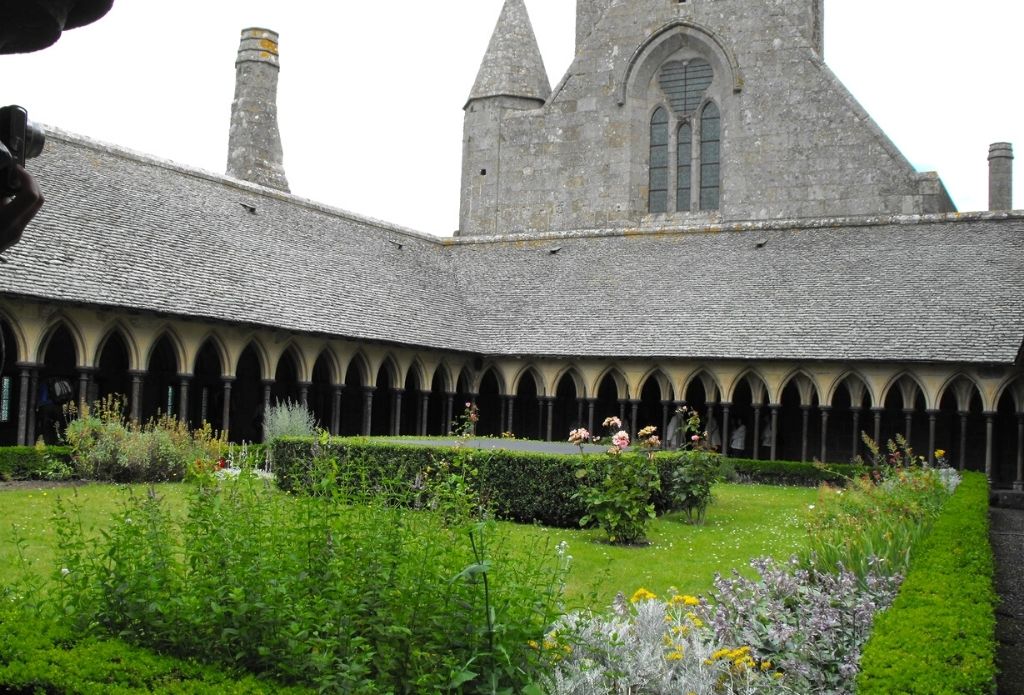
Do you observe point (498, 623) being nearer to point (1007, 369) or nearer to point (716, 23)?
point (1007, 369)

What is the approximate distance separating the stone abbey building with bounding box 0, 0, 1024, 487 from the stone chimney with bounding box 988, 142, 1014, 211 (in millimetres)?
169

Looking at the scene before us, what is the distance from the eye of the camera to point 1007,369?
21031mm

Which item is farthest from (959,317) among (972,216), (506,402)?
(506,402)

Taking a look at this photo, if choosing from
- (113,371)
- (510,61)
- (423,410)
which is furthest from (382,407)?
(510,61)

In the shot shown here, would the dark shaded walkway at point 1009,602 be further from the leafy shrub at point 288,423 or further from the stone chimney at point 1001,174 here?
the stone chimney at point 1001,174

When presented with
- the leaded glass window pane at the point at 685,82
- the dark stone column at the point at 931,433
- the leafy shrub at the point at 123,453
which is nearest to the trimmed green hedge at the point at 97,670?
the leafy shrub at the point at 123,453

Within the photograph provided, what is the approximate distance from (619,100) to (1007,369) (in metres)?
16.2

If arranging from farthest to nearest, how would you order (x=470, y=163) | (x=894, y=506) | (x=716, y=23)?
1. (x=470, y=163)
2. (x=716, y=23)
3. (x=894, y=506)

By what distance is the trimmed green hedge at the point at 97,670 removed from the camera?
13.1 ft

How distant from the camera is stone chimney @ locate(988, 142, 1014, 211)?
3331 centimetres

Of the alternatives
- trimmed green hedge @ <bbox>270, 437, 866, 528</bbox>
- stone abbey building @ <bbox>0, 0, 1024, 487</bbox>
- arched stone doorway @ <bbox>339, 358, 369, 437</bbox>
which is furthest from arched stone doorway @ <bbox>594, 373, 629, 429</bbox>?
trimmed green hedge @ <bbox>270, 437, 866, 528</bbox>

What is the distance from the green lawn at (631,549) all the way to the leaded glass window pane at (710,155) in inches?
720

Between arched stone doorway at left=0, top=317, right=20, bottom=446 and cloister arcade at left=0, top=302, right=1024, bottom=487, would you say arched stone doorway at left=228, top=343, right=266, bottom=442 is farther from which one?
arched stone doorway at left=0, top=317, right=20, bottom=446

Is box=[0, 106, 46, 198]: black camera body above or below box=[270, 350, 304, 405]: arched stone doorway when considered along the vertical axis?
above
